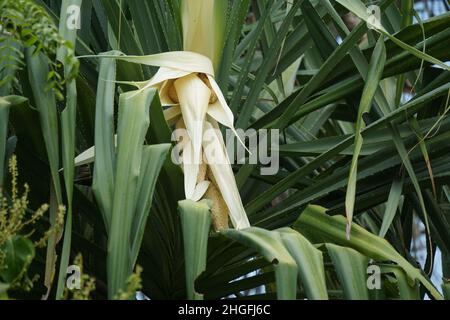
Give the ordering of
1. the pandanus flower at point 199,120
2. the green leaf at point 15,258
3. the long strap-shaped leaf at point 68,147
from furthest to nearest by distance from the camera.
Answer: the pandanus flower at point 199,120
the long strap-shaped leaf at point 68,147
the green leaf at point 15,258

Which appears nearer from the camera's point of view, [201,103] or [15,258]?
[15,258]

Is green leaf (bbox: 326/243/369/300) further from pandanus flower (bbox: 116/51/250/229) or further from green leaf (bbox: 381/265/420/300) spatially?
pandanus flower (bbox: 116/51/250/229)

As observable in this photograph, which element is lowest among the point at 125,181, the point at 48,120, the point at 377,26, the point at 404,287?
the point at 404,287

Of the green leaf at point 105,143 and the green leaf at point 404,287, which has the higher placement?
the green leaf at point 105,143

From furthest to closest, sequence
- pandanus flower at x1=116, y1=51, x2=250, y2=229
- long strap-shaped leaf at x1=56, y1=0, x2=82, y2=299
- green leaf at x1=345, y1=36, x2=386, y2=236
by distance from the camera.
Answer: pandanus flower at x1=116, y1=51, x2=250, y2=229 < green leaf at x1=345, y1=36, x2=386, y2=236 < long strap-shaped leaf at x1=56, y1=0, x2=82, y2=299

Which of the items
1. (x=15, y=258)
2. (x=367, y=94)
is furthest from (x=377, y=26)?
(x=15, y=258)

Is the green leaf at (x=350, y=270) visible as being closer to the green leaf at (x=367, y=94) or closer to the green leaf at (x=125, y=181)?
the green leaf at (x=367, y=94)

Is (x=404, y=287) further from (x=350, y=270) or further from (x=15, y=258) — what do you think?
(x=15, y=258)

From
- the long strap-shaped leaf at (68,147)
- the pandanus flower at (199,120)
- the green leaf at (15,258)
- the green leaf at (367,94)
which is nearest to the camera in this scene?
the green leaf at (15,258)

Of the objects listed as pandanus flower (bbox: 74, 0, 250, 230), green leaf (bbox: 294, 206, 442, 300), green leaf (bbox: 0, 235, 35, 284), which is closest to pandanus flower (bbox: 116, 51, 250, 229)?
pandanus flower (bbox: 74, 0, 250, 230)

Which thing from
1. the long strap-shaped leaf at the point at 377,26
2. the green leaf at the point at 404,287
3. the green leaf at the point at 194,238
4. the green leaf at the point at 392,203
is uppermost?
the long strap-shaped leaf at the point at 377,26

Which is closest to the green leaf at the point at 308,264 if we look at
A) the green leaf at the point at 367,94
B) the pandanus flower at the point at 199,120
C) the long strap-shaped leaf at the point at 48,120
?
the green leaf at the point at 367,94

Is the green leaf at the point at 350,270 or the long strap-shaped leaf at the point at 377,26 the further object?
the long strap-shaped leaf at the point at 377,26

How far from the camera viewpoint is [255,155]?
2.08m
